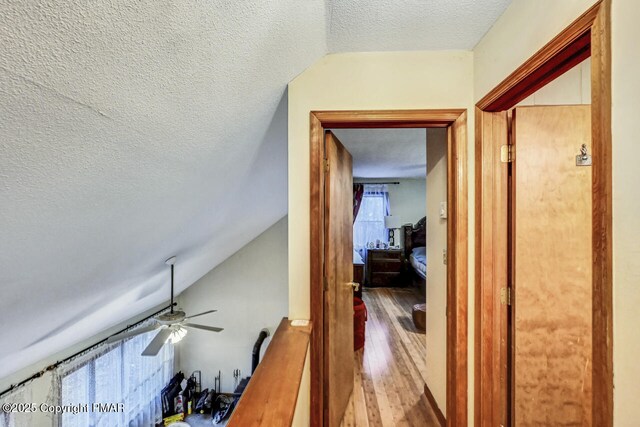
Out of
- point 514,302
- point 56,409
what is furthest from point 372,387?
point 56,409

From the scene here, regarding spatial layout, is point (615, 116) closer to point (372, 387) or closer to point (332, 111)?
point (332, 111)

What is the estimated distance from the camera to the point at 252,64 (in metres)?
1.03

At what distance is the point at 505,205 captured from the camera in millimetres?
1381

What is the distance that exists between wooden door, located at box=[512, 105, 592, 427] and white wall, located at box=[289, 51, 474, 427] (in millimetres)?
407

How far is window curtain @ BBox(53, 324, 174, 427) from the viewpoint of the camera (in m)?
3.13

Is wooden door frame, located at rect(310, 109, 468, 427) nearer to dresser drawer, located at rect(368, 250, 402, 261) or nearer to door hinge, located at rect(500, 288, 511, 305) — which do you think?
door hinge, located at rect(500, 288, 511, 305)

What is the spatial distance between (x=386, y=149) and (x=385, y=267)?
303cm

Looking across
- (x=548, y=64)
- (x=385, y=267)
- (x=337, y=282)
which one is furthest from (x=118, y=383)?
(x=548, y=64)

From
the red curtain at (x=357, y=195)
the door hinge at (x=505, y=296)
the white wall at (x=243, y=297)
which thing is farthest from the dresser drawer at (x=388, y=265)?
the door hinge at (x=505, y=296)

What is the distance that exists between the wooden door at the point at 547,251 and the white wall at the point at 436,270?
0.46 meters

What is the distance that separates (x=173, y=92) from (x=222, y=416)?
537 cm

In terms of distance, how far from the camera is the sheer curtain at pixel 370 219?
6512 mm

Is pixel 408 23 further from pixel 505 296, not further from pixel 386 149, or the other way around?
pixel 386 149

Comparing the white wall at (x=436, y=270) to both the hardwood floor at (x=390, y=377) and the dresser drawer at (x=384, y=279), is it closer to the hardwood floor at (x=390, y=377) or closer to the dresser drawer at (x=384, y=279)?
the hardwood floor at (x=390, y=377)
